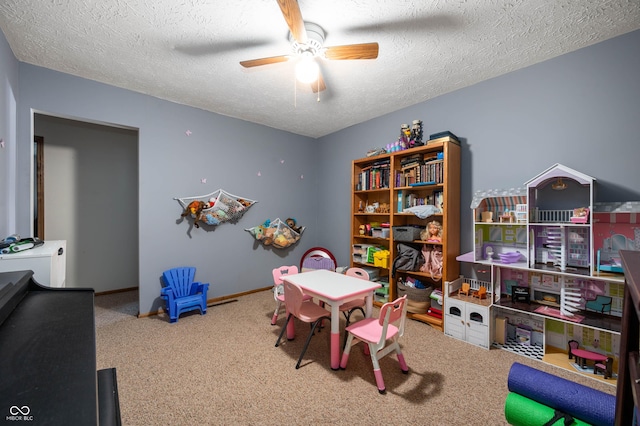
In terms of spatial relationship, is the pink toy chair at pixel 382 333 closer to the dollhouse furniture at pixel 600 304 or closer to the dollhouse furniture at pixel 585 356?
the dollhouse furniture at pixel 585 356

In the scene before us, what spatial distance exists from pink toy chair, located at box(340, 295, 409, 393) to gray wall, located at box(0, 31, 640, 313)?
142 centimetres

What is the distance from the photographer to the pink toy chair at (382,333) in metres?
1.81

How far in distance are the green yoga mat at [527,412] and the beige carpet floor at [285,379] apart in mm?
587

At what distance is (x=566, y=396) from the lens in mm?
1012

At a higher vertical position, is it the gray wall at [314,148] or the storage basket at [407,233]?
the gray wall at [314,148]

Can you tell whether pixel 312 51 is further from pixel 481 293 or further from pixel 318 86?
pixel 481 293

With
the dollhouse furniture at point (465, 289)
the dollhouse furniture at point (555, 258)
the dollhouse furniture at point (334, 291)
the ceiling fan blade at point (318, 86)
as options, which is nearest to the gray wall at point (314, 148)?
the dollhouse furniture at point (555, 258)

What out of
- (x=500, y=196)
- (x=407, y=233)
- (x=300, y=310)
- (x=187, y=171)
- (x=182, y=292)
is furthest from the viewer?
(x=187, y=171)

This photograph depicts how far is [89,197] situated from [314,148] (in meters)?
3.47

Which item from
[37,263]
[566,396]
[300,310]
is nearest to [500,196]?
[566,396]

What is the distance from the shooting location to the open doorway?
11.4 feet

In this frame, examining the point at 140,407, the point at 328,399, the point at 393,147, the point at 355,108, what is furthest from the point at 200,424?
the point at 355,108

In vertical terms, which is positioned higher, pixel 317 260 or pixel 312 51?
pixel 312 51

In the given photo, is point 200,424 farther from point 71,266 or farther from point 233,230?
point 71,266
